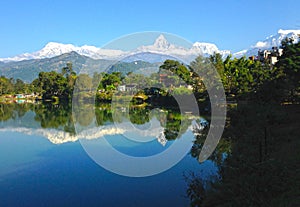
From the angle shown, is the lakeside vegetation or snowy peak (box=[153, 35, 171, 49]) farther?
snowy peak (box=[153, 35, 171, 49])

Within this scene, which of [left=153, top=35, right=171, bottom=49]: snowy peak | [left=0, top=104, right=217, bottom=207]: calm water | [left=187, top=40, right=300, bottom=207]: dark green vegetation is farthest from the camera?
[left=153, top=35, right=171, bottom=49]: snowy peak

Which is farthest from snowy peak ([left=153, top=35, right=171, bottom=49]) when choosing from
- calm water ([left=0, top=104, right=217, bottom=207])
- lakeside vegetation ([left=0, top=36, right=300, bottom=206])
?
calm water ([left=0, top=104, right=217, bottom=207])

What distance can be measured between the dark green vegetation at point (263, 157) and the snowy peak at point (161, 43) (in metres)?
2.79

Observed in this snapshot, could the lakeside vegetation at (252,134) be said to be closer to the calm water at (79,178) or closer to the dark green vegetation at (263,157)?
the dark green vegetation at (263,157)

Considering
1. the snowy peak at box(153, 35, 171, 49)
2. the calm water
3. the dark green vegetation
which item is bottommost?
the calm water

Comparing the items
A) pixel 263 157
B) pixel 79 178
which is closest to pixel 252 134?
pixel 263 157

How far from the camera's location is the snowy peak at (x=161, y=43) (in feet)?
22.5

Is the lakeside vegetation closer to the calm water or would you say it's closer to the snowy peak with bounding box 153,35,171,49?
the calm water

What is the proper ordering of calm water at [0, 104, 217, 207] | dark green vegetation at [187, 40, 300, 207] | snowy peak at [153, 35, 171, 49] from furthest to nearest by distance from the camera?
snowy peak at [153, 35, 171, 49] → calm water at [0, 104, 217, 207] → dark green vegetation at [187, 40, 300, 207]

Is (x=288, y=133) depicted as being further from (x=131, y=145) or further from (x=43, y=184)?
(x=43, y=184)

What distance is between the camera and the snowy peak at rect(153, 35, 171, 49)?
687cm

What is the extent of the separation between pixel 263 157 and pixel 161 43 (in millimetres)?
3584

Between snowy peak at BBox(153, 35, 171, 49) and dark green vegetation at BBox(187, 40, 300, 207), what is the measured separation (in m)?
2.79

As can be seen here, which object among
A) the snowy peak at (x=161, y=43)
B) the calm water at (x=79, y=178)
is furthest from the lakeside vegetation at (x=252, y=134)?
the snowy peak at (x=161, y=43)
